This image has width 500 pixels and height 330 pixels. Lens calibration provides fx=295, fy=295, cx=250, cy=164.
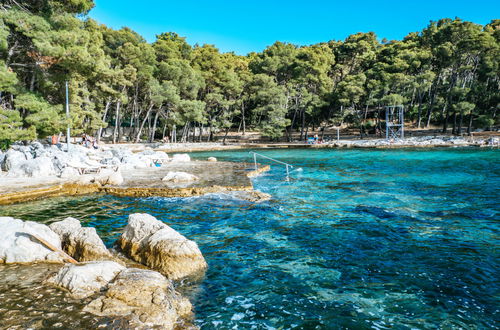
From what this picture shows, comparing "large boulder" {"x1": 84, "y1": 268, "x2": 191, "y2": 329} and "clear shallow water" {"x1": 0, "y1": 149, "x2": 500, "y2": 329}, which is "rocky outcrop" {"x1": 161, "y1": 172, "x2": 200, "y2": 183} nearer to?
"clear shallow water" {"x1": 0, "y1": 149, "x2": 500, "y2": 329}

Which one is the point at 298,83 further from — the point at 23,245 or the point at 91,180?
the point at 23,245

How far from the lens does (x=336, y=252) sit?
20.0ft

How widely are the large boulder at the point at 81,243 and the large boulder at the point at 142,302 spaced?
1582 millimetres

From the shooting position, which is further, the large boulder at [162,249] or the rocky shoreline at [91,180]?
the rocky shoreline at [91,180]

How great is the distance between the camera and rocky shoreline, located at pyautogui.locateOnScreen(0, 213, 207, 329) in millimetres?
3678

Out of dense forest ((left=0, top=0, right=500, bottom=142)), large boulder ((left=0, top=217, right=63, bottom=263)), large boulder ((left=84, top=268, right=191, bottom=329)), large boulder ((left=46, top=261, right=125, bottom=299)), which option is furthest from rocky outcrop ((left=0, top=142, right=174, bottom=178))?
large boulder ((left=84, top=268, right=191, bottom=329))

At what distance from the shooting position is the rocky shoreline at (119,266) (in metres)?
3.68

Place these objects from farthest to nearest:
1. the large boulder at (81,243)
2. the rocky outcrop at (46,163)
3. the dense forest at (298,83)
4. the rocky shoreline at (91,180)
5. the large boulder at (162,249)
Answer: the dense forest at (298,83)
the rocky outcrop at (46,163)
the rocky shoreline at (91,180)
the large boulder at (81,243)
the large boulder at (162,249)

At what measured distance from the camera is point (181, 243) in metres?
5.30

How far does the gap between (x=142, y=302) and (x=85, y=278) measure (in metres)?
1.02

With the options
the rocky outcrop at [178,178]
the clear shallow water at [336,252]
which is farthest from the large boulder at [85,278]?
the rocky outcrop at [178,178]

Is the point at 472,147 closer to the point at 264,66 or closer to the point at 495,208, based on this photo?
the point at 495,208

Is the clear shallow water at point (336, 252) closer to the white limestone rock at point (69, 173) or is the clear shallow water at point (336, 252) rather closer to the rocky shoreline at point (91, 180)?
the rocky shoreline at point (91, 180)

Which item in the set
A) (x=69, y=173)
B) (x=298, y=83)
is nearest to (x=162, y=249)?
(x=69, y=173)
